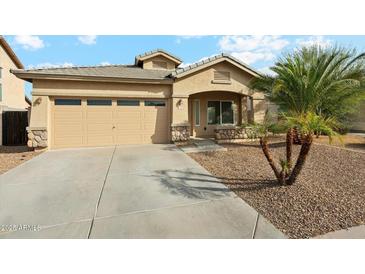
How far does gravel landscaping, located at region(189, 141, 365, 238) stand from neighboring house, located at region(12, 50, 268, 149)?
4.01 metres

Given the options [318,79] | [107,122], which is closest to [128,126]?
[107,122]

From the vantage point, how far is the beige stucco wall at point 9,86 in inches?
638

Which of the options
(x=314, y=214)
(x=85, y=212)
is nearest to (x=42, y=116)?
(x=85, y=212)

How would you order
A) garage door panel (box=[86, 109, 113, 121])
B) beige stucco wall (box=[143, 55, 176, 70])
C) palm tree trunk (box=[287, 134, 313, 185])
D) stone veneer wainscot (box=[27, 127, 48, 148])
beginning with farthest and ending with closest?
beige stucco wall (box=[143, 55, 176, 70])
garage door panel (box=[86, 109, 113, 121])
stone veneer wainscot (box=[27, 127, 48, 148])
palm tree trunk (box=[287, 134, 313, 185])

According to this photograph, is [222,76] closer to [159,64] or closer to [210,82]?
[210,82]

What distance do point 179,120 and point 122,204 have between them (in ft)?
24.2

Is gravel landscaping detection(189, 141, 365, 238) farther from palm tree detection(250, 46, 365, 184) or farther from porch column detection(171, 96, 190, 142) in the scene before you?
porch column detection(171, 96, 190, 142)

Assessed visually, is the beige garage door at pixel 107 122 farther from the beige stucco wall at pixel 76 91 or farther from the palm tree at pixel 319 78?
the palm tree at pixel 319 78

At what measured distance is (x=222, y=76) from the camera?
1195 centimetres

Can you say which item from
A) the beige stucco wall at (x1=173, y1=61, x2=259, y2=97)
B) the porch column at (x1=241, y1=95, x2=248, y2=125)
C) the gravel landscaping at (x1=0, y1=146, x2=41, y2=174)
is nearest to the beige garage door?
the gravel landscaping at (x1=0, y1=146, x2=41, y2=174)

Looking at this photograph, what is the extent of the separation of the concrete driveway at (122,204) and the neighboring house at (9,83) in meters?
13.0

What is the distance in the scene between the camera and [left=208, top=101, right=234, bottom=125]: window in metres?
13.5

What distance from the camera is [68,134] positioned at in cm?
1019

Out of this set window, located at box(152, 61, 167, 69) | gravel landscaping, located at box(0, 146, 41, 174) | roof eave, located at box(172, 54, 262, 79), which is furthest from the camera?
window, located at box(152, 61, 167, 69)
